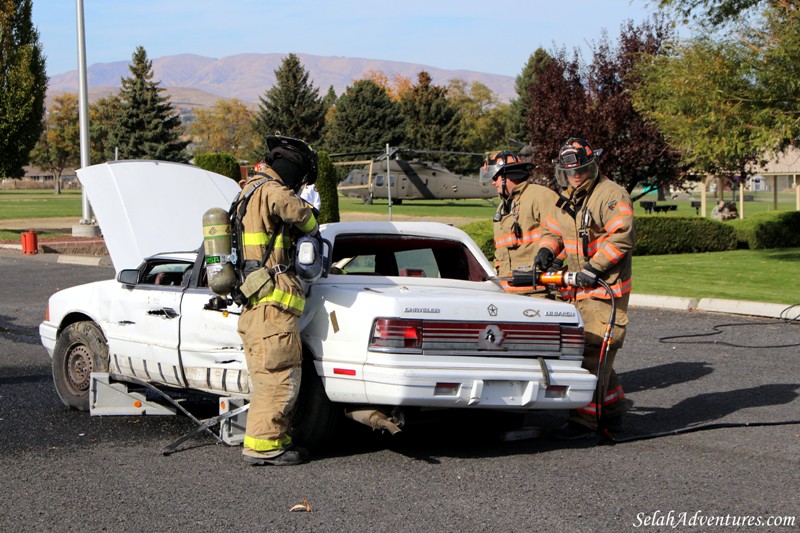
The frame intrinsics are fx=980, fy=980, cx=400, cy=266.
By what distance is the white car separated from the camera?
18.7ft

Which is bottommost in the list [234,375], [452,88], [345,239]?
[234,375]

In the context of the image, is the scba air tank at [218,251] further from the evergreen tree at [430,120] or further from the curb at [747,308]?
the evergreen tree at [430,120]

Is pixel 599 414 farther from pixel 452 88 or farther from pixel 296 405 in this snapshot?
pixel 452 88

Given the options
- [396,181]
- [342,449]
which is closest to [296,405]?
Answer: [342,449]

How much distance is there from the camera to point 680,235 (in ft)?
79.2

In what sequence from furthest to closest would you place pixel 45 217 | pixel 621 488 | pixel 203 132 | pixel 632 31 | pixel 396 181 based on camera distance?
pixel 203 132, pixel 396 181, pixel 45 217, pixel 632 31, pixel 621 488

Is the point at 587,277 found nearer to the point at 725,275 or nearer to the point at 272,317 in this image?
the point at 272,317

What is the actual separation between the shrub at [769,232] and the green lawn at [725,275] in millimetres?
1005

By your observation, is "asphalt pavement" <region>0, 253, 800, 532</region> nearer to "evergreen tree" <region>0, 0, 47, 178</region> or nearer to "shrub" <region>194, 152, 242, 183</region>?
"shrub" <region>194, 152, 242, 183</region>

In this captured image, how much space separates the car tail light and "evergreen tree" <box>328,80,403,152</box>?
71378 mm

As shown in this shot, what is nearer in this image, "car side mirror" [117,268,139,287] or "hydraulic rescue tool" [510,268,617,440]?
"hydraulic rescue tool" [510,268,617,440]

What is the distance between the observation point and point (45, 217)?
42250 millimetres

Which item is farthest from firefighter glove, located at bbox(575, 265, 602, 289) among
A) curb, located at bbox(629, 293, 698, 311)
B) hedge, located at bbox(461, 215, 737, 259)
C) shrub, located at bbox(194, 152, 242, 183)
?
shrub, located at bbox(194, 152, 242, 183)

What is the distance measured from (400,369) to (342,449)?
1070 millimetres
